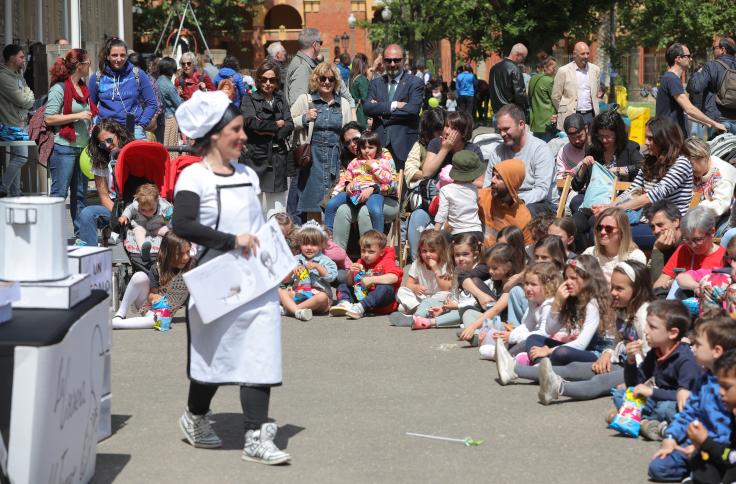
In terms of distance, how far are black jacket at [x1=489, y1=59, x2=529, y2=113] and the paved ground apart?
9274 millimetres

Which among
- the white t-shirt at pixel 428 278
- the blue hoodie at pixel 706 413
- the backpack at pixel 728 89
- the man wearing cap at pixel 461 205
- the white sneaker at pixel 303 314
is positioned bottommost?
the white sneaker at pixel 303 314

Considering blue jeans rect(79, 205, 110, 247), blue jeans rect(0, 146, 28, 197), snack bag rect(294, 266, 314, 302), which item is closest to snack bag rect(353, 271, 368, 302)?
snack bag rect(294, 266, 314, 302)

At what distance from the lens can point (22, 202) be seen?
5938mm

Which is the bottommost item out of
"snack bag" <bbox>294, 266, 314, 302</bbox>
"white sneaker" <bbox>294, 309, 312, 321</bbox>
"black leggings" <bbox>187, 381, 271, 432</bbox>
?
"white sneaker" <bbox>294, 309, 312, 321</bbox>

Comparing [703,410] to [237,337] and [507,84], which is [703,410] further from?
[507,84]

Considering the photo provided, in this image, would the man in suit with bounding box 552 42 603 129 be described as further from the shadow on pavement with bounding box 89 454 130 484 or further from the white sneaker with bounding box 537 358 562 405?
the shadow on pavement with bounding box 89 454 130 484

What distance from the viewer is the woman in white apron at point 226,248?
659 centimetres

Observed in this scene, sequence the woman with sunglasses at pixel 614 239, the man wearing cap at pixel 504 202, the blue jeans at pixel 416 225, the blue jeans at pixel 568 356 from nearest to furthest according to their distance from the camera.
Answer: the blue jeans at pixel 568 356 < the woman with sunglasses at pixel 614 239 < the man wearing cap at pixel 504 202 < the blue jeans at pixel 416 225

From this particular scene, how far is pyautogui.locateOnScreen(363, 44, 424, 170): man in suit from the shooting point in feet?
49.9

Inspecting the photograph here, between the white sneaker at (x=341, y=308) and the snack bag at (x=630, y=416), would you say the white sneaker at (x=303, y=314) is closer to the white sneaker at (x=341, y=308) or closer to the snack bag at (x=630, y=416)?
the white sneaker at (x=341, y=308)

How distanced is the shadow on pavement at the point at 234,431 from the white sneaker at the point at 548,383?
4.86 ft

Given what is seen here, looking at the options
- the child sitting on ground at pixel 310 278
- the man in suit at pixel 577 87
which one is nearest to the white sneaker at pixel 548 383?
the child sitting on ground at pixel 310 278

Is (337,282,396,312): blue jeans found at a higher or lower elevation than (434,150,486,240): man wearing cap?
lower

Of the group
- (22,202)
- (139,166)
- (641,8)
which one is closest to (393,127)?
(139,166)
